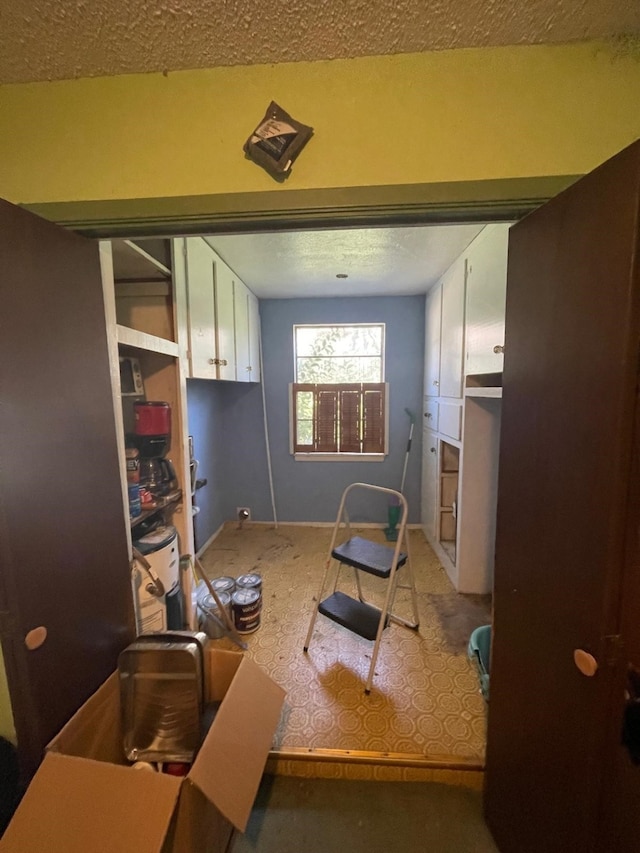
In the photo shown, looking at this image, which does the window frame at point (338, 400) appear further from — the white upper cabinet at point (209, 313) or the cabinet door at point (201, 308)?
the cabinet door at point (201, 308)

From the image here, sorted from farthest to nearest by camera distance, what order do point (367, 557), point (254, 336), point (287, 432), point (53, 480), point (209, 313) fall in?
point (287, 432) → point (254, 336) → point (209, 313) → point (367, 557) → point (53, 480)

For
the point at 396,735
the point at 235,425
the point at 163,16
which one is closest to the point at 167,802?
the point at 396,735

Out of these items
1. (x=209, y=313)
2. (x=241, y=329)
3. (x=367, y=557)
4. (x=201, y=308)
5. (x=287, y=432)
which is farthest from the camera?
(x=287, y=432)

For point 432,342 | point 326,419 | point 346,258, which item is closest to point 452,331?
point 432,342

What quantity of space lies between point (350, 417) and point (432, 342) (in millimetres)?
1094

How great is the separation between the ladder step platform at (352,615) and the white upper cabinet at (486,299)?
144 centimetres

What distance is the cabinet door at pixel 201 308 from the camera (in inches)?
70.1

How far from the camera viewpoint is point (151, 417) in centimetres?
157

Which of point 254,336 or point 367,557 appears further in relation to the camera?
point 254,336

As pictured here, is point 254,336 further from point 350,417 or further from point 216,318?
point 350,417

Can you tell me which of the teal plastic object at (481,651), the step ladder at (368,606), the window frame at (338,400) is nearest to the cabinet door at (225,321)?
the window frame at (338,400)

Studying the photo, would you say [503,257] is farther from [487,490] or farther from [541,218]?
[487,490]

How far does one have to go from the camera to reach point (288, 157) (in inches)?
33.4

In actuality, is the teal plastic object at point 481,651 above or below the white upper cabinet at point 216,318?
below
